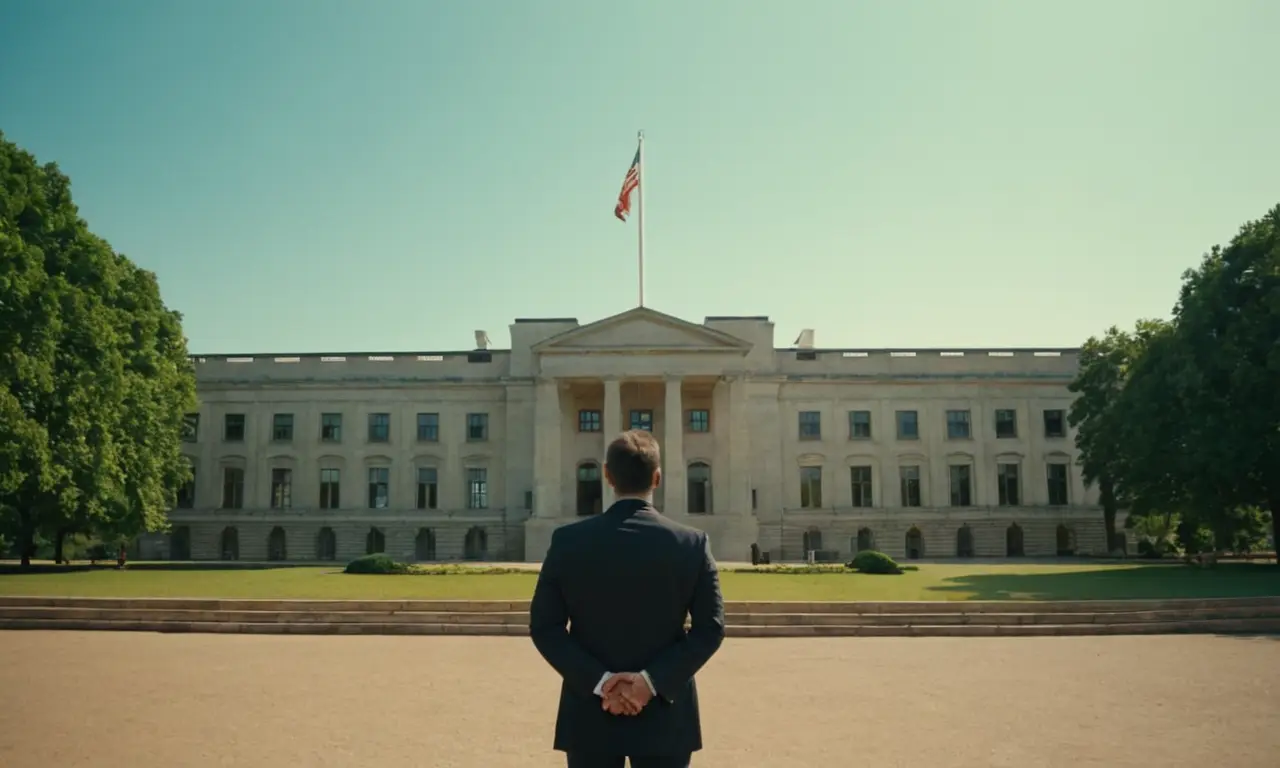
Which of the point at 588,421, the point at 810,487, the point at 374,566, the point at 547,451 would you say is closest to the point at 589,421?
the point at 588,421

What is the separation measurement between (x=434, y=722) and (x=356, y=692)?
2501 mm

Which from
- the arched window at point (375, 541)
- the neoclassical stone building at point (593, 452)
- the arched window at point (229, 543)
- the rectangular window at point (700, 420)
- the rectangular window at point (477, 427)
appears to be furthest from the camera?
the rectangular window at point (477, 427)

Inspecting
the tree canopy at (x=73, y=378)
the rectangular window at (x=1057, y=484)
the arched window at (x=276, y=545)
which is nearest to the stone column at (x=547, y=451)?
the arched window at (x=276, y=545)

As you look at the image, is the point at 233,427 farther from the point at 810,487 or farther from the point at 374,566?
the point at 810,487

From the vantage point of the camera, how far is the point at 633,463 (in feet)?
15.3

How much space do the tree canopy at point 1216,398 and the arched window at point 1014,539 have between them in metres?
21.0

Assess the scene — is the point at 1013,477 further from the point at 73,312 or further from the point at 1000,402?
the point at 73,312

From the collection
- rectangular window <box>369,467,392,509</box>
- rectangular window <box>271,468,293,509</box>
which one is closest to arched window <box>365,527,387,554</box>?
rectangular window <box>369,467,392,509</box>

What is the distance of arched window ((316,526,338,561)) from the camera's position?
60688mm

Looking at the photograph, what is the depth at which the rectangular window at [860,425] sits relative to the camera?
61.8 meters

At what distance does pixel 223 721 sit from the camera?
10508 millimetres

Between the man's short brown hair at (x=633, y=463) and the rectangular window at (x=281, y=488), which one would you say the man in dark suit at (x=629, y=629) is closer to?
the man's short brown hair at (x=633, y=463)

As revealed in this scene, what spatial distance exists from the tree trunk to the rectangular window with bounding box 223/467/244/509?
5192cm

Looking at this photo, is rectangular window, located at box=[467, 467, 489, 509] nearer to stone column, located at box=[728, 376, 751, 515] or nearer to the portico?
the portico
